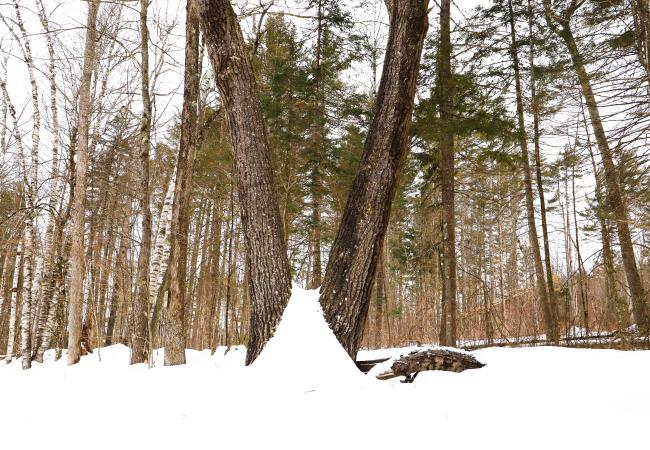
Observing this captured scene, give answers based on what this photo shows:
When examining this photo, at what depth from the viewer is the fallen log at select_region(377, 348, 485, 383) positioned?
333 centimetres

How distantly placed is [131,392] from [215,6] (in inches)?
114

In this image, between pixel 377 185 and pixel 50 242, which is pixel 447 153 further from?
pixel 50 242

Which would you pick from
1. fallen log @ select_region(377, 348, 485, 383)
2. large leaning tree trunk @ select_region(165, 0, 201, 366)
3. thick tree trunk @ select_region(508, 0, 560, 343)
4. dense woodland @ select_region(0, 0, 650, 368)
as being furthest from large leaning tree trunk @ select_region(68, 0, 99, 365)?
thick tree trunk @ select_region(508, 0, 560, 343)

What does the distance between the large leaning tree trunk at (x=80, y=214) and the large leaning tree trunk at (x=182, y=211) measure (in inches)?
113

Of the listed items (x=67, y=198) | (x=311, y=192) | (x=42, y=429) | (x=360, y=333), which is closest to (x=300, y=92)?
(x=311, y=192)

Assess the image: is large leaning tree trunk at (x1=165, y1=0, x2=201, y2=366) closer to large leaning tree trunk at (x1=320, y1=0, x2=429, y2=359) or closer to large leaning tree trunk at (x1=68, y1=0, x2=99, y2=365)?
large leaning tree trunk at (x1=320, y1=0, x2=429, y2=359)

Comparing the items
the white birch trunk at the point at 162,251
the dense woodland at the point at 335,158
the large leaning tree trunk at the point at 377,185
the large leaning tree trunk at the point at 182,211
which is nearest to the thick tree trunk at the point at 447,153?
the dense woodland at the point at 335,158

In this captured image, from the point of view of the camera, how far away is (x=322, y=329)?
2996 millimetres

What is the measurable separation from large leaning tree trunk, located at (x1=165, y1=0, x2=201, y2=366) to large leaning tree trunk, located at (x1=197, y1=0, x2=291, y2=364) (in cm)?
145

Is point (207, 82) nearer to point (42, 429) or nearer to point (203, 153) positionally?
point (203, 153)

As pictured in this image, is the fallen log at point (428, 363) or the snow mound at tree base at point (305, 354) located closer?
the snow mound at tree base at point (305, 354)

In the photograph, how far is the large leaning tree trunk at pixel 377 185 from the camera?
3162 mm

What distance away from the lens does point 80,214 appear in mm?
7055

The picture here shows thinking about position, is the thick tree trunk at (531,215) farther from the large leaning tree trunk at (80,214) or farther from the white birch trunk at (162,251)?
the large leaning tree trunk at (80,214)
